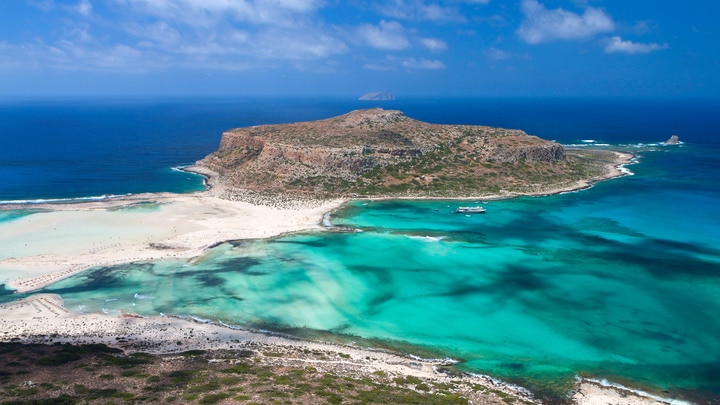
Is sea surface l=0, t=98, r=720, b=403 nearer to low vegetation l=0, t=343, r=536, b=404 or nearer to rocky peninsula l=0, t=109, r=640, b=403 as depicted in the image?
rocky peninsula l=0, t=109, r=640, b=403

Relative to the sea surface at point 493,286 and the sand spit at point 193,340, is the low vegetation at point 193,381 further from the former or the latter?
the sea surface at point 493,286

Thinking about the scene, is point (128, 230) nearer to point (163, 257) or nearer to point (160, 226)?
point (160, 226)

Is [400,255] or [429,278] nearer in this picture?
[429,278]

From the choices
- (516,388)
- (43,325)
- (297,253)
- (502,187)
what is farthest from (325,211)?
(516,388)

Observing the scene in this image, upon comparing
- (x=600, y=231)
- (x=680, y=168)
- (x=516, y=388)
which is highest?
(x=680, y=168)

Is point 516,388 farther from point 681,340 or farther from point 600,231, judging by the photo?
point 600,231

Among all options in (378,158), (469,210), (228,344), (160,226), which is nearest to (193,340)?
(228,344)

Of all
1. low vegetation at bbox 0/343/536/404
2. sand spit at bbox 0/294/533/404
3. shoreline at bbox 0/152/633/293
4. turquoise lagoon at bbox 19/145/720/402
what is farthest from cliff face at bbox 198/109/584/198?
low vegetation at bbox 0/343/536/404

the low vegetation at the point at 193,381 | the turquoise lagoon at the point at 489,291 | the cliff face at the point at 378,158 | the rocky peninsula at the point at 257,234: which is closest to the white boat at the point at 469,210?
the turquoise lagoon at the point at 489,291
